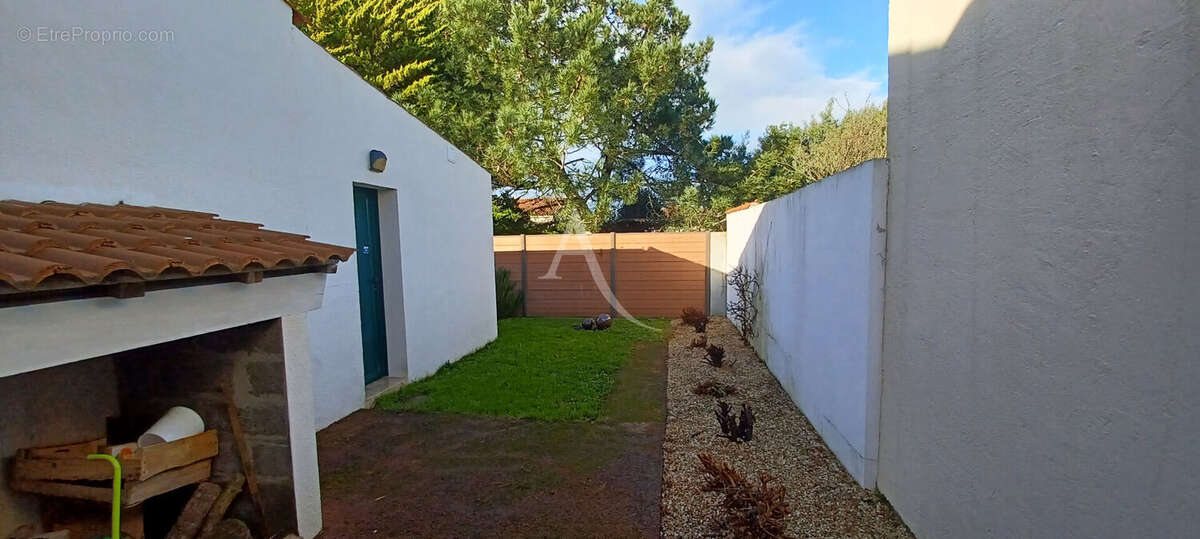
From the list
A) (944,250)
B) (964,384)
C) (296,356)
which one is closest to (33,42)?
(296,356)

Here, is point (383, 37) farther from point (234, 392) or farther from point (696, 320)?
point (234, 392)

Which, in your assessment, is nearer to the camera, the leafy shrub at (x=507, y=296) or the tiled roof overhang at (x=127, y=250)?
the tiled roof overhang at (x=127, y=250)

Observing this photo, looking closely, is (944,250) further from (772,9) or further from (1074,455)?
(772,9)

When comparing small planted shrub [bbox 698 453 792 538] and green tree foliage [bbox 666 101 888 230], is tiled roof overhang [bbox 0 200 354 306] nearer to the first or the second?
small planted shrub [bbox 698 453 792 538]

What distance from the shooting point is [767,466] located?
4.55 m

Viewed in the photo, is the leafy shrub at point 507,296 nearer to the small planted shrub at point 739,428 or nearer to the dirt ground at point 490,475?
the dirt ground at point 490,475

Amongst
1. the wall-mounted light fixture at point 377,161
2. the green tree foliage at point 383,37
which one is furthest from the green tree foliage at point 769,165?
the wall-mounted light fixture at point 377,161

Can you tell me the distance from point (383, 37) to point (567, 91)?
22.9 ft

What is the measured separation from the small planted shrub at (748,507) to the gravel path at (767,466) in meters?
0.14

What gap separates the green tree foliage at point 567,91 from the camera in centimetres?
1503

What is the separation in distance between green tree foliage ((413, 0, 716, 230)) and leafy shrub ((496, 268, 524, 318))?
11.6 feet

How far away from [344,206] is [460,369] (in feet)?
10.8

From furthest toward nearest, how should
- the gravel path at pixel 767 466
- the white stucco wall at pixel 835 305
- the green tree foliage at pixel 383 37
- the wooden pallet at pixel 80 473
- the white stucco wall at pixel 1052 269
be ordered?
the green tree foliage at pixel 383 37, the white stucco wall at pixel 835 305, the gravel path at pixel 767 466, the wooden pallet at pixel 80 473, the white stucco wall at pixel 1052 269

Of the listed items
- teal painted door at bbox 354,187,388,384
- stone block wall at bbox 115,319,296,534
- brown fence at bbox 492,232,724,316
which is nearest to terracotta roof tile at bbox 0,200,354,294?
stone block wall at bbox 115,319,296,534
